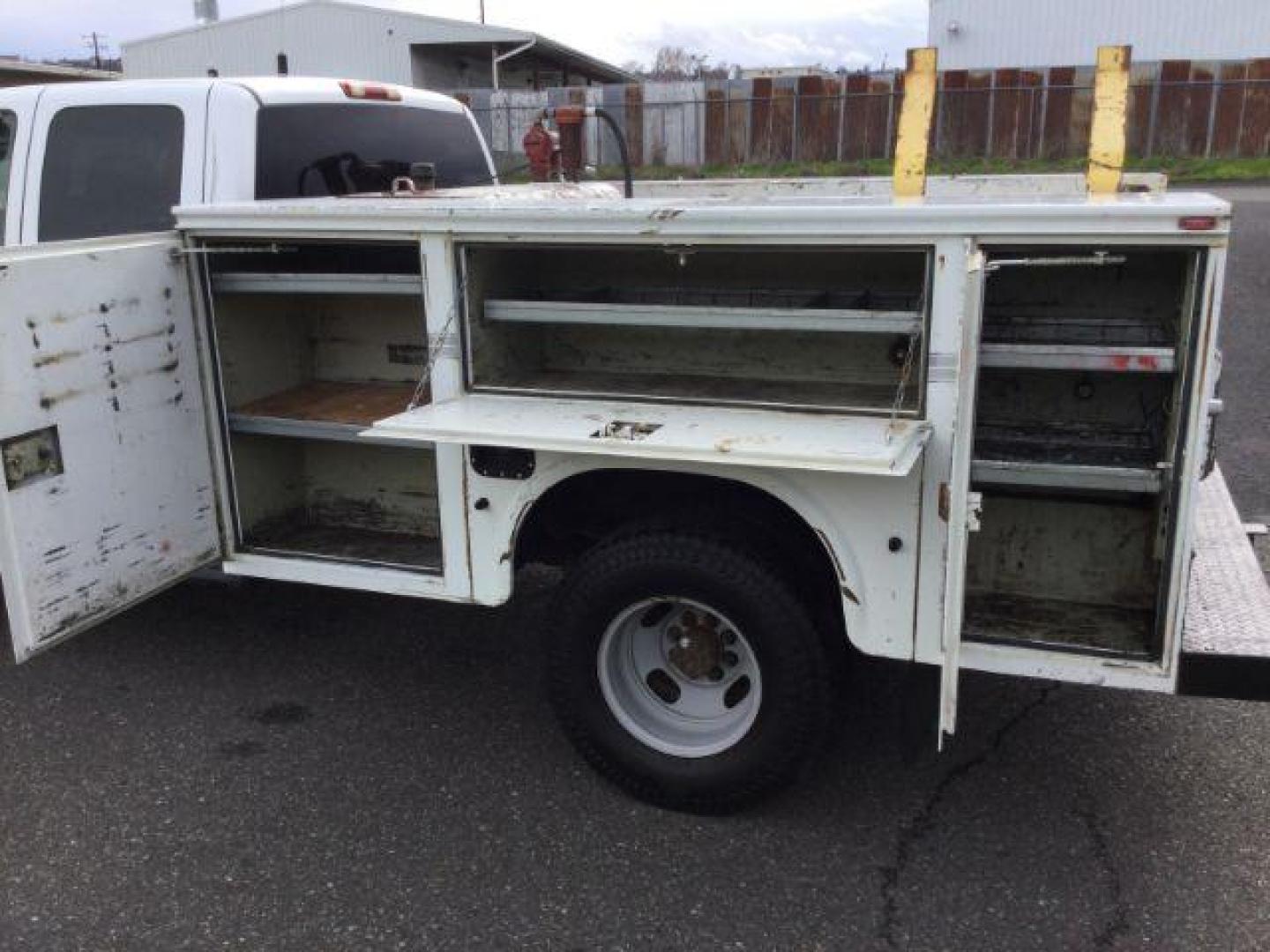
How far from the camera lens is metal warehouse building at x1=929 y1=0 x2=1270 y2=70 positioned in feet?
99.6

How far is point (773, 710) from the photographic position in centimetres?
320

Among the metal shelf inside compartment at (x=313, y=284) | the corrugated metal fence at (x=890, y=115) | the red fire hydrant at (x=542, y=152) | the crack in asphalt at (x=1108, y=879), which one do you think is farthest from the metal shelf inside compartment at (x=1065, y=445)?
the corrugated metal fence at (x=890, y=115)

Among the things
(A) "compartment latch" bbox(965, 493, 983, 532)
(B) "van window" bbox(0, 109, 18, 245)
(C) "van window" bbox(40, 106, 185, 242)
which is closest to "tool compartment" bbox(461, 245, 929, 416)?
(A) "compartment latch" bbox(965, 493, 983, 532)

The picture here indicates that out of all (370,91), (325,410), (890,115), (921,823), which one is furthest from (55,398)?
(890,115)

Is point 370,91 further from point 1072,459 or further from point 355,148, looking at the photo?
point 1072,459

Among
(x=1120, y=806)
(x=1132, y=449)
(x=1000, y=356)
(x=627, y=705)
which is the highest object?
(x=1000, y=356)

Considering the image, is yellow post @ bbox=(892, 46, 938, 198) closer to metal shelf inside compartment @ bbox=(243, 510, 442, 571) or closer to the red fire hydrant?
metal shelf inside compartment @ bbox=(243, 510, 442, 571)

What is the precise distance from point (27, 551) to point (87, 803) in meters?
Answer: 0.81

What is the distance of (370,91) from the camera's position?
16.5ft

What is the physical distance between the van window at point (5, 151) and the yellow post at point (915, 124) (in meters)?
3.54

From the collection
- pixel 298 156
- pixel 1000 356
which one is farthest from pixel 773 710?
pixel 298 156

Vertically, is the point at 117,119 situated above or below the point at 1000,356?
above

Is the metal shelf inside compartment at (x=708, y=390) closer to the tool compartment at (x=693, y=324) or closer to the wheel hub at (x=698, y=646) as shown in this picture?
the tool compartment at (x=693, y=324)

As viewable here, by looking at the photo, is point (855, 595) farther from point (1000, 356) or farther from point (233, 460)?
point (233, 460)
